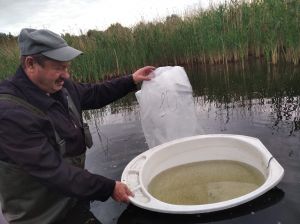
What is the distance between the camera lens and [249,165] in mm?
2703

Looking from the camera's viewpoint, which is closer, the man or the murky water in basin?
the man

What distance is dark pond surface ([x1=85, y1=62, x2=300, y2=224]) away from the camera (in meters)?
2.19

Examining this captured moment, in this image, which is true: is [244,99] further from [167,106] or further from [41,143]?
[41,143]

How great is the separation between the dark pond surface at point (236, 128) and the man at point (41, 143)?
39 centimetres

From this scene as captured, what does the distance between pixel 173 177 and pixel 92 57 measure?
5462mm

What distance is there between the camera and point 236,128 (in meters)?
3.83

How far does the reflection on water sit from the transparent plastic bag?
95 centimetres

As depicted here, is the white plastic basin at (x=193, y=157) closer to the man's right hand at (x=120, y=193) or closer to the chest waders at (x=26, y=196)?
the man's right hand at (x=120, y=193)

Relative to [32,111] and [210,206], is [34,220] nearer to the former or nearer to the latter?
[32,111]

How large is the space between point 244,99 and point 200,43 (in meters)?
3.48

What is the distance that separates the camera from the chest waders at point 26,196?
2.04 metres

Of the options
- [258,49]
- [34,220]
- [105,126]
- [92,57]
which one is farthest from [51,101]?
[258,49]

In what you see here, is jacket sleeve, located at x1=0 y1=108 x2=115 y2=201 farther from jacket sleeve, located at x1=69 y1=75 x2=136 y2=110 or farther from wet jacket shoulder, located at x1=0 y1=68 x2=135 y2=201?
jacket sleeve, located at x1=69 y1=75 x2=136 y2=110

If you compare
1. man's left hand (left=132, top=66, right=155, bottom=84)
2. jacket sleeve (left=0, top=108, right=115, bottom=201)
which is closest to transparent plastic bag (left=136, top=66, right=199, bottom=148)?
man's left hand (left=132, top=66, right=155, bottom=84)
